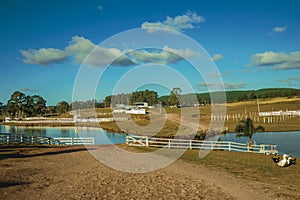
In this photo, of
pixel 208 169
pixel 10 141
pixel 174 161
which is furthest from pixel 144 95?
pixel 208 169

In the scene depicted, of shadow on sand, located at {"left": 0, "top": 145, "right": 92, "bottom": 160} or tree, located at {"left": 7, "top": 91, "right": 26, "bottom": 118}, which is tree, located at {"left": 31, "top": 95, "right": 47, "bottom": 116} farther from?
shadow on sand, located at {"left": 0, "top": 145, "right": 92, "bottom": 160}

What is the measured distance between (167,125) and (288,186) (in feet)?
162

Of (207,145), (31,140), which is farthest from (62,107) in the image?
(207,145)

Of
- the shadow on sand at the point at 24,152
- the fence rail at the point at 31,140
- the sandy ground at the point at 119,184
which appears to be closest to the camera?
the sandy ground at the point at 119,184

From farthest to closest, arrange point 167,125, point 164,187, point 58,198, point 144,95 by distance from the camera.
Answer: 1. point 167,125
2. point 144,95
3. point 164,187
4. point 58,198

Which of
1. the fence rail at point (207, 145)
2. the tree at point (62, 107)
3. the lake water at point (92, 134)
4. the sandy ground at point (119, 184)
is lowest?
the lake water at point (92, 134)

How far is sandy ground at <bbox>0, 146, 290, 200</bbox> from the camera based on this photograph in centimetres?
Answer: 996

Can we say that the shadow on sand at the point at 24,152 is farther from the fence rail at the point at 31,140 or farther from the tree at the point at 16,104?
the tree at the point at 16,104

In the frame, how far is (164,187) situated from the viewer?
443 inches

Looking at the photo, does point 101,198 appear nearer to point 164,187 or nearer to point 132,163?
point 164,187

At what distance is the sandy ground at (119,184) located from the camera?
996 cm

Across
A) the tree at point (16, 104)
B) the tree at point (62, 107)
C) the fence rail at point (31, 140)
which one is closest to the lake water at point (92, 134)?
the fence rail at point (31, 140)

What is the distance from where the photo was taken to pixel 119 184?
11.8 meters

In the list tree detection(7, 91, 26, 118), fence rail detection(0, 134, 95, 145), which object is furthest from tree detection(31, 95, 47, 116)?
fence rail detection(0, 134, 95, 145)
